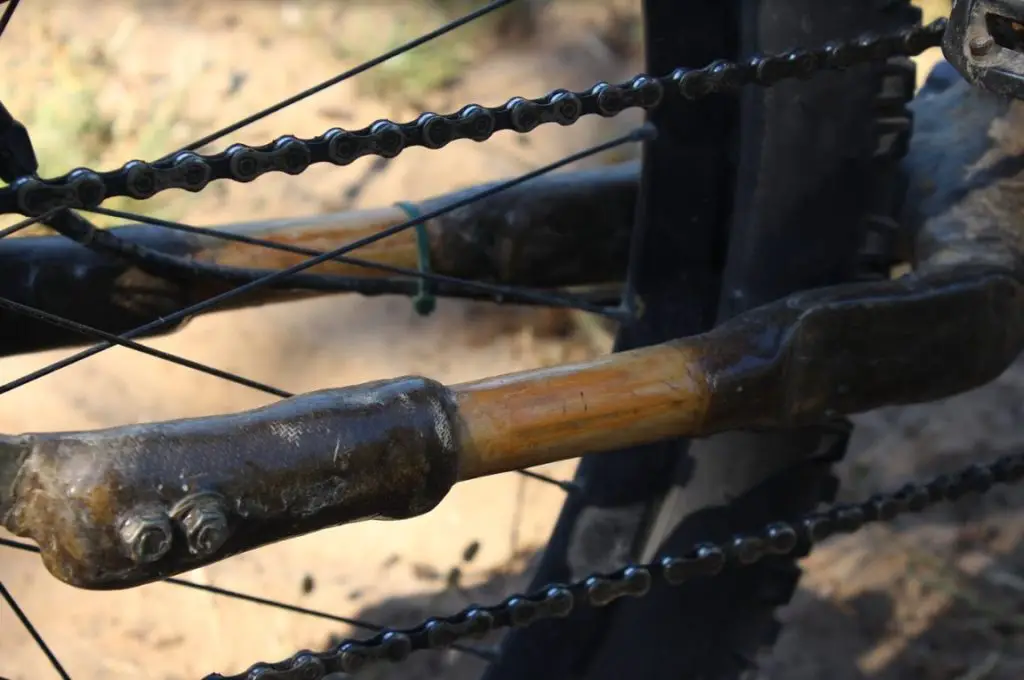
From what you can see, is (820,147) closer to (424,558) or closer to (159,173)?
(159,173)

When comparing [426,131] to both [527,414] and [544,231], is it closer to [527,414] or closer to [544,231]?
[527,414]

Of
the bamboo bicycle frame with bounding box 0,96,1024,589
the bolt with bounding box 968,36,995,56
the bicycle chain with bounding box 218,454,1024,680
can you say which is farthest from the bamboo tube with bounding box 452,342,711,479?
the bolt with bounding box 968,36,995,56

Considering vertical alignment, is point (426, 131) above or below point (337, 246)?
below

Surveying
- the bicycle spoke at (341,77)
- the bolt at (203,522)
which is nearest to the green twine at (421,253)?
the bicycle spoke at (341,77)

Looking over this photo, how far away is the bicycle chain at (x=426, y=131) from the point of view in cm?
68

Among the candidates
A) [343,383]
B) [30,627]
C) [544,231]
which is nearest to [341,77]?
[544,231]

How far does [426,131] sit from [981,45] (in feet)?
1.06

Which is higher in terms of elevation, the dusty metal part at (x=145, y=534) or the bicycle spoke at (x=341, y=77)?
the bicycle spoke at (x=341, y=77)

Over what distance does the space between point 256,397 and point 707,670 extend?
3.39 feet

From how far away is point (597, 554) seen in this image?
108 centimetres

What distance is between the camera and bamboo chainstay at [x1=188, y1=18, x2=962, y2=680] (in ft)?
2.29

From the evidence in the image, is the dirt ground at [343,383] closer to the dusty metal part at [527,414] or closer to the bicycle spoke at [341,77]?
the dusty metal part at [527,414]

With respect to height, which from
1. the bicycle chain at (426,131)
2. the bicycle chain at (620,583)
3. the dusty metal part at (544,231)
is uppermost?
the dusty metal part at (544,231)

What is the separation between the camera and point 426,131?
2.46ft
